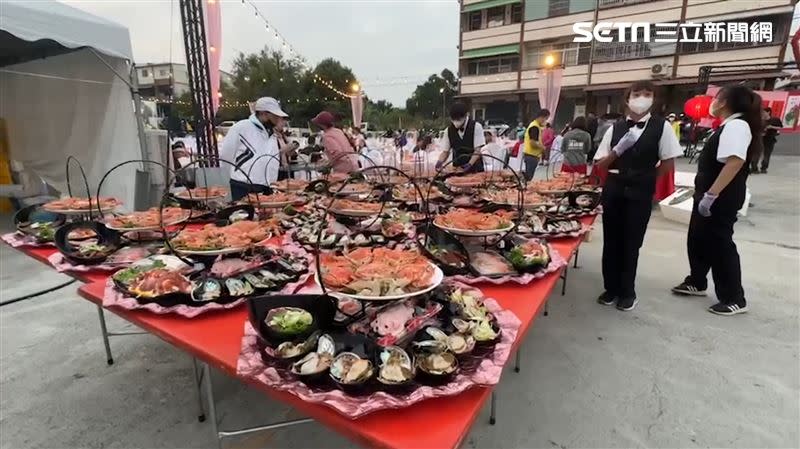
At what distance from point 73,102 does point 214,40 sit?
226 centimetres

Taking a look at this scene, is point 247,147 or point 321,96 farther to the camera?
point 321,96

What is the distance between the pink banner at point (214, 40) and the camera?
5.15 meters

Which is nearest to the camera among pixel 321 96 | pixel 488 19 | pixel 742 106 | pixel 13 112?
pixel 742 106

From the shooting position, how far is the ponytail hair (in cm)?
241

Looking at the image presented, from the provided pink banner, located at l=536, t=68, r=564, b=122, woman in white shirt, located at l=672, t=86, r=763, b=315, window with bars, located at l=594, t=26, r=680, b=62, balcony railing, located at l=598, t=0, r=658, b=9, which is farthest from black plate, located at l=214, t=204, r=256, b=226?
balcony railing, located at l=598, t=0, r=658, b=9

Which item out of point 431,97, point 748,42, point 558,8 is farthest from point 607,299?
point 431,97

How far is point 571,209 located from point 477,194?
0.62 metres

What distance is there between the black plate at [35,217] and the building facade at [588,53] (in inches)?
620

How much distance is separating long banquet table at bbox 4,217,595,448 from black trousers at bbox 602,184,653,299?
3.59ft

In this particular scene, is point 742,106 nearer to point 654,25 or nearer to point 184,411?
point 184,411

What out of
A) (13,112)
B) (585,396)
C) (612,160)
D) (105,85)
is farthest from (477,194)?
(13,112)

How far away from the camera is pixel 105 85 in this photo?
201 inches

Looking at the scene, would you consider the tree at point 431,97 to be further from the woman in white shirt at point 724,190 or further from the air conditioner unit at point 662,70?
the woman in white shirt at point 724,190

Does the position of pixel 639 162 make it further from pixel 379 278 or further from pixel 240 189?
pixel 240 189
